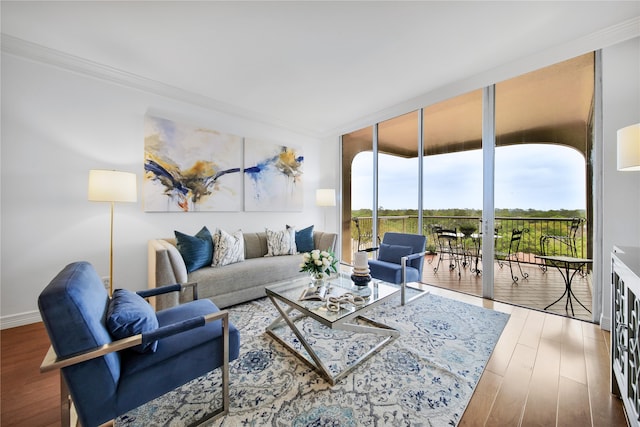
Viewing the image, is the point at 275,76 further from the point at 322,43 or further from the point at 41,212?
the point at 41,212

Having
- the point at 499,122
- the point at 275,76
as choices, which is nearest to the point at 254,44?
the point at 275,76

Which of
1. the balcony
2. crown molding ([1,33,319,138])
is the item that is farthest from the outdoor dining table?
crown molding ([1,33,319,138])

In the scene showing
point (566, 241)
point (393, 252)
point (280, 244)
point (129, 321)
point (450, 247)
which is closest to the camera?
point (129, 321)

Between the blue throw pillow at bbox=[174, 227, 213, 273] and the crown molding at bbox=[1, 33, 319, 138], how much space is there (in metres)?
1.89

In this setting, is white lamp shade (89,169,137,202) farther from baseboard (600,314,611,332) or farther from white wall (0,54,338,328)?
baseboard (600,314,611,332)

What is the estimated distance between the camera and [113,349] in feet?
3.34

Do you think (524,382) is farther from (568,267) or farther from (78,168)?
(78,168)

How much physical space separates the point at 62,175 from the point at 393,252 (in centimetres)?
393

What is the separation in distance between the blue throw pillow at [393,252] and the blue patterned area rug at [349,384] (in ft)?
3.23

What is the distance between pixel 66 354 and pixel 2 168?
2.66 meters

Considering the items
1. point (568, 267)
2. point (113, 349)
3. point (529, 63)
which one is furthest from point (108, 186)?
point (568, 267)

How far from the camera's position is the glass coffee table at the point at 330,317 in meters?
1.68

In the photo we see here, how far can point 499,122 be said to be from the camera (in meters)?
3.02

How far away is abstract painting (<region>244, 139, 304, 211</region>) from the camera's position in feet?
13.0
